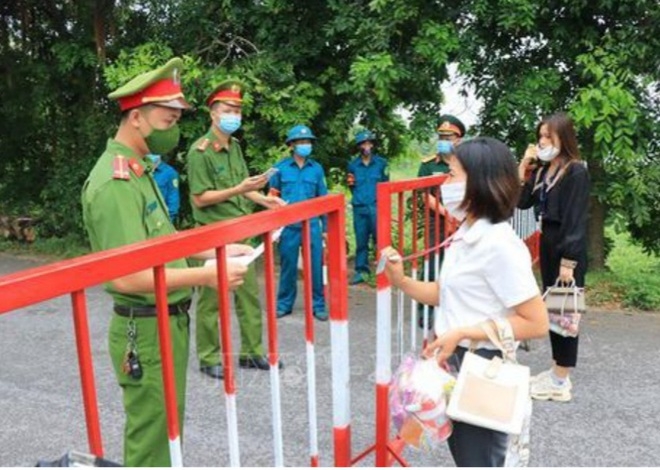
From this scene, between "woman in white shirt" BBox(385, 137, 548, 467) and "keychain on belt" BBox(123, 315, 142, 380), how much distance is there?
95 cm

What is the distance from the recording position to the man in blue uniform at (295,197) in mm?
5492

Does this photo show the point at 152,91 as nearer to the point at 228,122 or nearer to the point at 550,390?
the point at 228,122

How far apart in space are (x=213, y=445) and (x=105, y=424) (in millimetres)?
673

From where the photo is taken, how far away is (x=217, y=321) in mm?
4172

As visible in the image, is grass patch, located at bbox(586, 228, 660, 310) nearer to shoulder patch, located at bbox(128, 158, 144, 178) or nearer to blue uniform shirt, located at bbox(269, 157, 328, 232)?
blue uniform shirt, located at bbox(269, 157, 328, 232)

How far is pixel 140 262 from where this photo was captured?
4.53 ft

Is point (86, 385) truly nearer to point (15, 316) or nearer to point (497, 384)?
point (497, 384)

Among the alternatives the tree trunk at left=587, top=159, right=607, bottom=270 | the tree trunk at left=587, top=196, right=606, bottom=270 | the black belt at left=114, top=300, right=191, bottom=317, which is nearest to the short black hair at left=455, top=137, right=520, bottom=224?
the black belt at left=114, top=300, right=191, bottom=317

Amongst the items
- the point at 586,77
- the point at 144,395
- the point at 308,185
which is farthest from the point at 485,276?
the point at 586,77

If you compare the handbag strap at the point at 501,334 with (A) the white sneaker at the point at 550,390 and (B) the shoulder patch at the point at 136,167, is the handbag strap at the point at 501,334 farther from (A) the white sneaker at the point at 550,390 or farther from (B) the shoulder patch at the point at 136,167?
(A) the white sneaker at the point at 550,390

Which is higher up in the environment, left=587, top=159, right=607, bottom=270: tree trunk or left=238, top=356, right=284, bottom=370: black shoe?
left=587, top=159, right=607, bottom=270: tree trunk

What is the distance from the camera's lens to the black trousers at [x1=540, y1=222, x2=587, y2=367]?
3.66 m

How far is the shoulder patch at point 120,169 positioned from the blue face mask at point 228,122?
2067mm

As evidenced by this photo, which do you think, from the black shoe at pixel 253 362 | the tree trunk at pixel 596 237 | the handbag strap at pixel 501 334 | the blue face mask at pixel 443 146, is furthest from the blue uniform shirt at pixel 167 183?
the handbag strap at pixel 501 334
